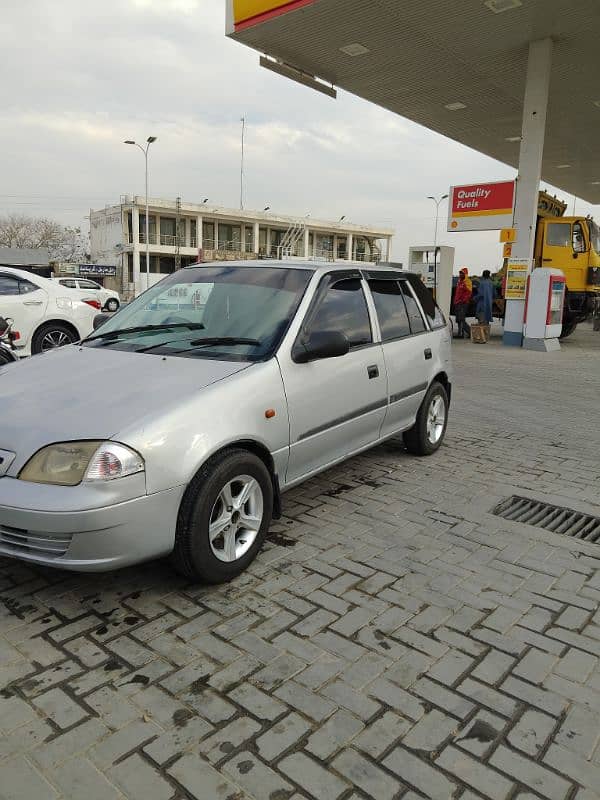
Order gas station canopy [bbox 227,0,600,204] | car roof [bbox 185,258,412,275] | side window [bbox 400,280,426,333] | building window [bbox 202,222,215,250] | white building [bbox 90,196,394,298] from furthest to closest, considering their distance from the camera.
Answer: building window [bbox 202,222,215,250], white building [bbox 90,196,394,298], gas station canopy [bbox 227,0,600,204], side window [bbox 400,280,426,333], car roof [bbox 185,258,412,275]

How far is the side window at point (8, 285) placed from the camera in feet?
32.2

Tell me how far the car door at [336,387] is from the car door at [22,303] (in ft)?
23.8

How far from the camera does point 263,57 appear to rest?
46.0 ft

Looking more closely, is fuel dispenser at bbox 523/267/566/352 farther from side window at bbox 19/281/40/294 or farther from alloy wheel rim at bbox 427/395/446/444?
side window at bbox 19/281/40/294

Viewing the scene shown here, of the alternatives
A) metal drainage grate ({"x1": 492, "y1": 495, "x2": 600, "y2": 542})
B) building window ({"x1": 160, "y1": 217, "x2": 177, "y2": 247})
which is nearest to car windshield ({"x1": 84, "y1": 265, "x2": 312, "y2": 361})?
metal drainage grate ({"x1": 492, "y1": 495, "x2": 600, "y2": 542})

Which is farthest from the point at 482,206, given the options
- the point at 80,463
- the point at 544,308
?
the point at 80,463

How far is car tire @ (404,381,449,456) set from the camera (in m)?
5.39

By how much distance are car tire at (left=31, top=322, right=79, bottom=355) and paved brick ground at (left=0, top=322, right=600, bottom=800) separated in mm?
7524

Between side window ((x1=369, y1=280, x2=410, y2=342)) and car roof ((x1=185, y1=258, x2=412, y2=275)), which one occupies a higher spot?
car roof ((x1=185, y1=258, x2=412, y2=275))

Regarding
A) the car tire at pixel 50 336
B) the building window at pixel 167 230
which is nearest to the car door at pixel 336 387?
the car tire at pixel 50 336

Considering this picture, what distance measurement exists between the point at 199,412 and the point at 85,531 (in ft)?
2.48

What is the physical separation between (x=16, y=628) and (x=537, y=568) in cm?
278

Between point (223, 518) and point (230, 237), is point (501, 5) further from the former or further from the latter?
point (230, 237)

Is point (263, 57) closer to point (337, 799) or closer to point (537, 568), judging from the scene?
point (537, 568)
